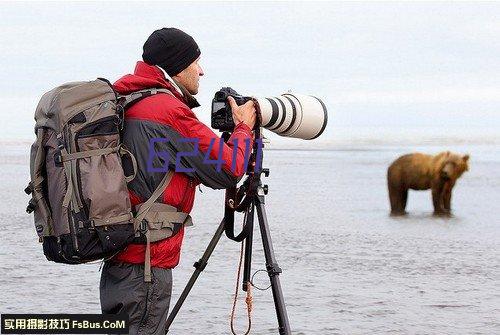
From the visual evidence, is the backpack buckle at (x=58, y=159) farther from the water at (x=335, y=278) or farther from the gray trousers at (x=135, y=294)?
the water at (x=335, y=278)

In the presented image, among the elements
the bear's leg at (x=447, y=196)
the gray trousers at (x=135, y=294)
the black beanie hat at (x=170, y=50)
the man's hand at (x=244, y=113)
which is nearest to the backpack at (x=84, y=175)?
the gray trousers at (x=135, y=294)

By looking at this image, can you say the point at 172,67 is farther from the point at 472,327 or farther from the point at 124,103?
the point at 472,327

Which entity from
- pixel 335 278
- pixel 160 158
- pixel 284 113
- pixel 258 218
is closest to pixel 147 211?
pixel 160 158

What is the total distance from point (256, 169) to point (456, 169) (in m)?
11.6

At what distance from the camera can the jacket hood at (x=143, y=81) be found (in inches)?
141

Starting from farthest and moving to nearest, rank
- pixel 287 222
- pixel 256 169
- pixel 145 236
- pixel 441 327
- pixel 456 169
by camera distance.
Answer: pixel 456 169
pixel 287 222
pixel 441 327
pixel 256 169
pixel 145 236

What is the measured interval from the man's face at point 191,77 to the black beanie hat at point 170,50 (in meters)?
0.03

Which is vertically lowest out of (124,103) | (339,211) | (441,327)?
(339,211)

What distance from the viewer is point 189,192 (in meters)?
3.69

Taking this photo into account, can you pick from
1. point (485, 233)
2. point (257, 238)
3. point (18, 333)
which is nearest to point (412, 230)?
point (485, 233)

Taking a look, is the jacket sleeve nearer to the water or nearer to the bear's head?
the water

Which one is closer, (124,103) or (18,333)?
(124,103)

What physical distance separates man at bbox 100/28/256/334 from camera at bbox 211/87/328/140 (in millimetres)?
349

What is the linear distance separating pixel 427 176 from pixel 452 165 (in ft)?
1.62
